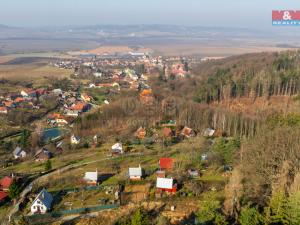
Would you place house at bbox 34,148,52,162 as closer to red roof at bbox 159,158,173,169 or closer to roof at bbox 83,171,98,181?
roof at bbox 83,171,98,181

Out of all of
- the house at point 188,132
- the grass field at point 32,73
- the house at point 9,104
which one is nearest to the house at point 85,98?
the house at point 9,104

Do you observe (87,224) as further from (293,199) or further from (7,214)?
(293,199)

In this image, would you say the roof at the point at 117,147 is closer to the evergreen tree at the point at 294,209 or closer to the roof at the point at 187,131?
the roof at the point at 187,131

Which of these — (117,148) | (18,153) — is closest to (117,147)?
(117,148)

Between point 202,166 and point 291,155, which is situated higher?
point 291,155

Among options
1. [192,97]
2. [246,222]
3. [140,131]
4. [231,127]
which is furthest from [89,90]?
[246,222]

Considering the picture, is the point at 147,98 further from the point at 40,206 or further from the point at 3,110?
the point at 40,206

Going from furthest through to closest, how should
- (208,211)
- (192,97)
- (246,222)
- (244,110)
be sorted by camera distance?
(192,97)
(244,110)
(208,211)
(246,222)
